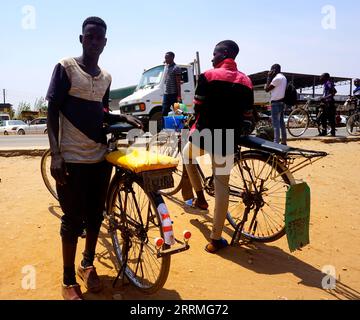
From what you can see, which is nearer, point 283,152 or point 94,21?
point 94,21

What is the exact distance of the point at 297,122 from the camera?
1112 centimetres

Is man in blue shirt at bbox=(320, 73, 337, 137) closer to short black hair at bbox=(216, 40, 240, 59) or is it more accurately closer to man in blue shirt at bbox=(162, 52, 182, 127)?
man in blue shirt at bbox=(162, 52, 182, 127)

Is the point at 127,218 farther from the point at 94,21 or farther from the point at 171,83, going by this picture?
the point at 171,83

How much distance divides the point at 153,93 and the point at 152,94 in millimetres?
48

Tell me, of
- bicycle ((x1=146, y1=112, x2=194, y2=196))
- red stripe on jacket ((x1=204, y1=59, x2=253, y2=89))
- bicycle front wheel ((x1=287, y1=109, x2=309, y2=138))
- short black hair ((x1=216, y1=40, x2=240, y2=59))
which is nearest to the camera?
red stripe on jacket ((x1=204, y1=59, x2=253, y2=89))

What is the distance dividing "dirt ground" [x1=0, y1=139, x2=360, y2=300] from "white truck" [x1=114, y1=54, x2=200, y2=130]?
687 centimetres

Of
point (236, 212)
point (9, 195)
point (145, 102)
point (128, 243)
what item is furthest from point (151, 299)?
point (145, 102)

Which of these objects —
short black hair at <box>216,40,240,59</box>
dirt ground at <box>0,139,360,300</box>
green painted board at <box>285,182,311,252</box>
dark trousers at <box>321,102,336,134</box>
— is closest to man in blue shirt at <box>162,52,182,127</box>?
dirt ground at <box>0,139,360,300</box>

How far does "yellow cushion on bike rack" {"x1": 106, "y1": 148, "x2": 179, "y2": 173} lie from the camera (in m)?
2.26

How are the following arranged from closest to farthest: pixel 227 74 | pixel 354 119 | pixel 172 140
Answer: pixel 227 74 < pixel 172 140 < pixel 354 119

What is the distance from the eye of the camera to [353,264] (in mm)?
3154

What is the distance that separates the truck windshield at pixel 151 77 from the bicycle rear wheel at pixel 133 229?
30.1 ft

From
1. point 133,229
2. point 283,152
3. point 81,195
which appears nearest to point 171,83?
point 283,152
